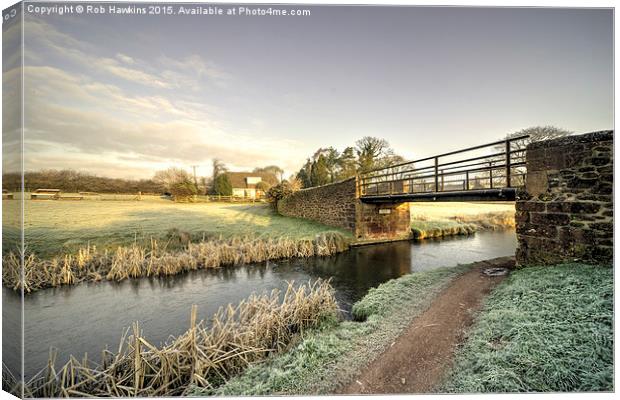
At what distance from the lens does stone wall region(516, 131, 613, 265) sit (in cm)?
265

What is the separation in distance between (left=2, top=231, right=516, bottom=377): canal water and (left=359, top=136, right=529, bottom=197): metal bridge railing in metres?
2.14

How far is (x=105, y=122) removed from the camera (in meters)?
3.19

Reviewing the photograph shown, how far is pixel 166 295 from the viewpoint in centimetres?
456

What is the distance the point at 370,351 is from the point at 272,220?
8.32 metres

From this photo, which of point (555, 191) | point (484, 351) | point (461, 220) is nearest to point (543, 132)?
point (555, 191)

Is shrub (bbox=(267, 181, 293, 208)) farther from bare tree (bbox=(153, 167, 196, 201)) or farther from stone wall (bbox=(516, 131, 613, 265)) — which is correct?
stone wall (bbox=(516, 131, 613, 265))

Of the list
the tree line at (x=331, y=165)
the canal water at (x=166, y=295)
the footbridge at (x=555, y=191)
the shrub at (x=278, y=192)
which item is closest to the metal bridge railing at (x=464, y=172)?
the footbridge at (x=555, y=191)

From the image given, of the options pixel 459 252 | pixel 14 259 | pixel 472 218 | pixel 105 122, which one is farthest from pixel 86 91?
pixel 472 218

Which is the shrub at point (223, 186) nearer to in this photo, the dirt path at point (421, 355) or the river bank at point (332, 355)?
the river bank at point (332, 355)

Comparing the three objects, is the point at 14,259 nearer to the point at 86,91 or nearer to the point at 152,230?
the point at 86,91

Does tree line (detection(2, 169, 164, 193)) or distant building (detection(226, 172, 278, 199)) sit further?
distant building (detection(226, 172, 278, 199))

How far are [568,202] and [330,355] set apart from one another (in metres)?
3.63

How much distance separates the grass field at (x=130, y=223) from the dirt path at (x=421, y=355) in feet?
12.2

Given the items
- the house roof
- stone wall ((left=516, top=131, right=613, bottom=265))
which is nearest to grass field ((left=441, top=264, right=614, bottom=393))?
stone wall ((left=516, top=131, right=613, bottom=265))
